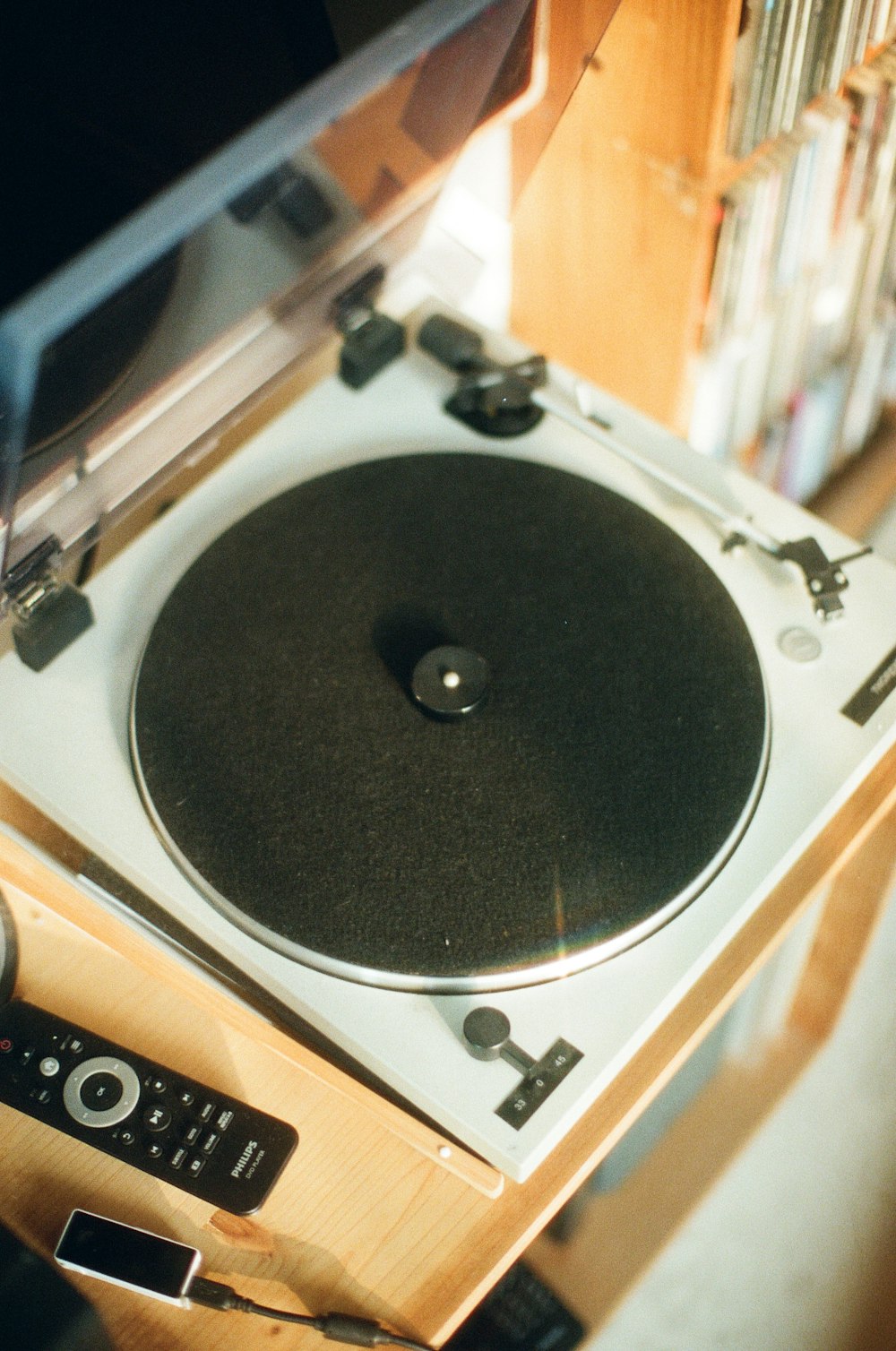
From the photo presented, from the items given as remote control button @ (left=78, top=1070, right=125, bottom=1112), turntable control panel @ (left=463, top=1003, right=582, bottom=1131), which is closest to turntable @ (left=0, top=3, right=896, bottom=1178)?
turntable control panel @ (left=463, top=1003, right=582, bottom=1131)

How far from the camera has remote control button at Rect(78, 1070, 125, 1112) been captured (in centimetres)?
77

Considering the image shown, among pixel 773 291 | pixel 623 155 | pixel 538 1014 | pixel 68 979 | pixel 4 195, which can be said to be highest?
pixel 773 291

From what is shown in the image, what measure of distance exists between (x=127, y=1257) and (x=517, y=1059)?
0.92 ft

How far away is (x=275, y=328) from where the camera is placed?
3.14ft

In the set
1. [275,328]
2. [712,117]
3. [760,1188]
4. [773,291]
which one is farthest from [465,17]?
[760,1188]

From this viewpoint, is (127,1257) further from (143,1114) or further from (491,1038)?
(491,1038)

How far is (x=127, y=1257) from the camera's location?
0.71m

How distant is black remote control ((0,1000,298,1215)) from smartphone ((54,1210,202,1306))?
0.12 ft

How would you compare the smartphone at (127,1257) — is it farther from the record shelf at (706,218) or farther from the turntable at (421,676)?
the record shelf at (706,218)

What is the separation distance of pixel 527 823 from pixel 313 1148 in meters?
0.28

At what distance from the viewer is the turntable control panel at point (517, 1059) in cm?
71

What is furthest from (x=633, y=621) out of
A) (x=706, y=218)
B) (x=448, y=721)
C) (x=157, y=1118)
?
(x=706, y=218)

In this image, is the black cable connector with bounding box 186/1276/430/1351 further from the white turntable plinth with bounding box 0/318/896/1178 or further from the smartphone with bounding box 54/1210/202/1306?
the white turntable plinth with bounding box 0/318/896/1178

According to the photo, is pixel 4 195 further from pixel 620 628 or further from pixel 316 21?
pixel 620 628
